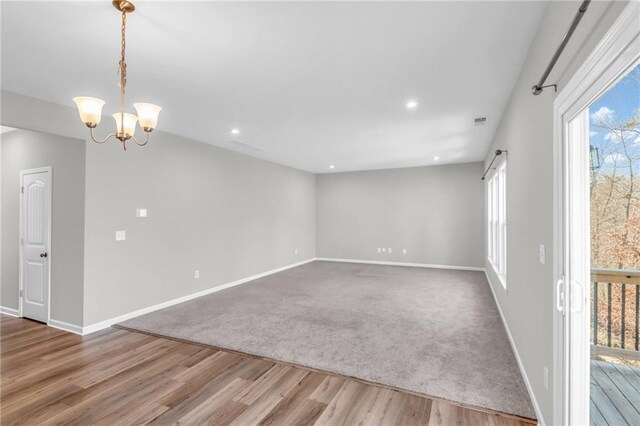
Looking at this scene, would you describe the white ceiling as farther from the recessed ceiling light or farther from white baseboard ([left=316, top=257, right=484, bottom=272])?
white baseboard ([left=316, top=257, right=484, bottom=272])

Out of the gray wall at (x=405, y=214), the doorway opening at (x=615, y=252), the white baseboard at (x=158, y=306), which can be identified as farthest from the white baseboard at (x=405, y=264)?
the doorway opening at (x=615, y=252)

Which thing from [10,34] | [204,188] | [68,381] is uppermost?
[10,34]

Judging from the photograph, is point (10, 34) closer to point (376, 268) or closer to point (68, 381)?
point (68, 381)

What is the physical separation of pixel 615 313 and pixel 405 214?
597 cm

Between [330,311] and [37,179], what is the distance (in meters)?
4.43

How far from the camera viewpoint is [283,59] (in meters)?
2.42

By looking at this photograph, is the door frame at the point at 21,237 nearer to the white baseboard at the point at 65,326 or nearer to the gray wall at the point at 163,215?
the white baseboard at the point at 65,326

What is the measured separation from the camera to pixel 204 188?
5148 mm

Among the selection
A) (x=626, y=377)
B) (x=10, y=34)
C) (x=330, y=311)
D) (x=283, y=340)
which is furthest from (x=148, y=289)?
(x=626, y=377)

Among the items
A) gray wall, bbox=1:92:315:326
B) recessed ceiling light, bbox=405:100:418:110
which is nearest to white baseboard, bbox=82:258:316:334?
gray wall, bbox=1:92:315:326

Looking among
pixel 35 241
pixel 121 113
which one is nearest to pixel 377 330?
pixel 121 113

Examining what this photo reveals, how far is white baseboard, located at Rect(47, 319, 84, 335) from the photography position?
3543 millimetres

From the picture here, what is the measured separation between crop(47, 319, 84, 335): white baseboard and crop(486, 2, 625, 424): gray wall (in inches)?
184

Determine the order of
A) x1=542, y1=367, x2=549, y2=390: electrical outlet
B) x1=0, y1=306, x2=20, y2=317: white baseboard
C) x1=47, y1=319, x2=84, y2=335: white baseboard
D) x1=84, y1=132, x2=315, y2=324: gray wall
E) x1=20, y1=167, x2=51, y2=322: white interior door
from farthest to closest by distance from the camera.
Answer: x1=0, y1=306, x2=20, y2=317: white baseboard, x1=20, y1=167, x2=51, y2=322: white interior door, x1=84, y1=132, x2=315, y2=324: gray wall, x1=47, y1=319, x2=84, y2=335: white baseboard, x1=542, y1=367, x2=549, y2=390: electrical outlet
